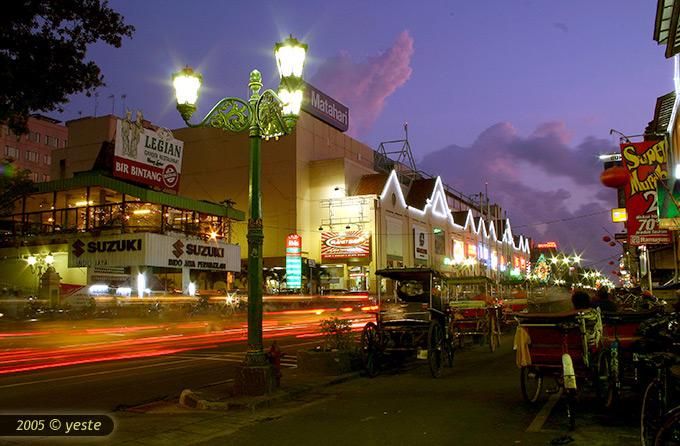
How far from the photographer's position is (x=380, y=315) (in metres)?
14.2

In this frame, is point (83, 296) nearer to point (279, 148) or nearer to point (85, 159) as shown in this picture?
point (279, 148)

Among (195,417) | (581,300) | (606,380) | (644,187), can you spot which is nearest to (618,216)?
(644,187)

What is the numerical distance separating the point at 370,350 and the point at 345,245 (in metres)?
38.6

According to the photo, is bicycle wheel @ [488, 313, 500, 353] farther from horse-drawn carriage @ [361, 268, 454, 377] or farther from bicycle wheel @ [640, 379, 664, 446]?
bicycle wheel @ [640, 379, 664, 446]

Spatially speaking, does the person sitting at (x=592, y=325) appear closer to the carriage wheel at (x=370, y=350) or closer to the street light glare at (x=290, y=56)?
the carriage wheel at (x=370, y=350)

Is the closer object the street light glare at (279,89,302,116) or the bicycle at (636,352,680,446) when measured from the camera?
the bicycle at (636,352,680,446)

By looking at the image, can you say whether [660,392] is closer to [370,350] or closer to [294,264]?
→ [370,350]

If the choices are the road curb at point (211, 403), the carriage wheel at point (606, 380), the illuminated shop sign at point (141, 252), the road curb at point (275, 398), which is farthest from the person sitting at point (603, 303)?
the illuminated shop sign at point (141, 252)

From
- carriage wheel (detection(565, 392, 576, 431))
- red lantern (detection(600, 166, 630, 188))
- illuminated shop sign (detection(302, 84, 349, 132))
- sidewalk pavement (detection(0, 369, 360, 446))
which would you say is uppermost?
illuminated shop sign (detection(302, 84, 349, 132))

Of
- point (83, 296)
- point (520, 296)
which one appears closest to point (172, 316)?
point (83, 296)

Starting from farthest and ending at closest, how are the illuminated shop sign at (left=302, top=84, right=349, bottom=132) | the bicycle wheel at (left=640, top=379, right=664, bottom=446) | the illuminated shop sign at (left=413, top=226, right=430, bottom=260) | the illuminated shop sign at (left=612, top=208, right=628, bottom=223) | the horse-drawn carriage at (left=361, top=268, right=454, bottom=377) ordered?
the illuminated shop sign at (left=413, top=226, right=430, bottom=260) < the illuminated shop sign at (left=302, top=84, right=349, bottom=132) < the illuminated shop sign at (left=612, top=208, right=628, bottom=223) < the horse-drawn carriage at (left=361, top=268, right=454, bottom=377) < the bicycle wheel at (left=640, top=379, right=664, bottom=446)

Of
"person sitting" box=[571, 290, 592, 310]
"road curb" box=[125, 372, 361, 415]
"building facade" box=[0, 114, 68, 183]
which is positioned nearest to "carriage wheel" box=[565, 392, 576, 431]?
"person sitting" box=[571, 290, 592, 310]

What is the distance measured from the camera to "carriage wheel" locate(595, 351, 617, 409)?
879 cm

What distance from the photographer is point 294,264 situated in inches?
1939
